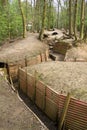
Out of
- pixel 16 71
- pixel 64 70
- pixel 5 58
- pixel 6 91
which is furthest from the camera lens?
pixel 5 58

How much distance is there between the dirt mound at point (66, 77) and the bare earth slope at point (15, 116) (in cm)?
313

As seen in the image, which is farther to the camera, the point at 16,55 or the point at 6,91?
the point at 16,55

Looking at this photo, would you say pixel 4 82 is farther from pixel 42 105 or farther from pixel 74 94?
pixel 74 94

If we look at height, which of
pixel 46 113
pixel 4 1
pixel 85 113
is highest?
pixel 4 1

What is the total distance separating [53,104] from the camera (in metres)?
12.4

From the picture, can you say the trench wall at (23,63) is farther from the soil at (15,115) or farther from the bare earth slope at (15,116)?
the bare earth slope at (15,116)

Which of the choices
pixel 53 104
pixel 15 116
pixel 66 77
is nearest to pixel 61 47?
pixel 66 77

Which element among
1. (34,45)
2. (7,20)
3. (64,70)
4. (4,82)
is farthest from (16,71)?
(7,20)

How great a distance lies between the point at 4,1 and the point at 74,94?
28.5 metres

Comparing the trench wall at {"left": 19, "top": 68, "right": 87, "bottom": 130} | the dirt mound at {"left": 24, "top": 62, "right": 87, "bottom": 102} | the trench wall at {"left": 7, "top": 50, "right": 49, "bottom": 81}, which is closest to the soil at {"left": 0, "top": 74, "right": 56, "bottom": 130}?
the trench wall at {"left": 19, "top": 68, "right": 87, "bottom": 130}

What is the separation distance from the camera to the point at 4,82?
538 inches

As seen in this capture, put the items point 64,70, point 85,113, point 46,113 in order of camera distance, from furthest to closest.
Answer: point 64,70, point 46,113, point 85,113

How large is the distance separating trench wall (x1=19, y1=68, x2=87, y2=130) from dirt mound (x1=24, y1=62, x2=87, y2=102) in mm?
794

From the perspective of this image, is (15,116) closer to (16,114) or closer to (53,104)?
(16,114)
